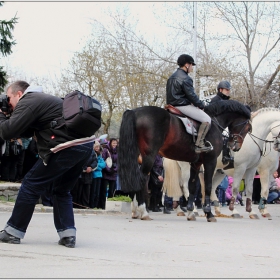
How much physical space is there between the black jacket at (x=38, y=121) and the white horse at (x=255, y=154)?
27.8ft

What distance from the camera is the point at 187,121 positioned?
12898mm

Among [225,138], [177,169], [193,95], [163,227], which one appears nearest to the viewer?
[163,227]

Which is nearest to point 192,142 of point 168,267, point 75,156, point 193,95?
point 193,95

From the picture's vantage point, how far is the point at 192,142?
515 inches

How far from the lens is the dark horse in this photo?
12320mm

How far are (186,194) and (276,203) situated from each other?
9.99 meters

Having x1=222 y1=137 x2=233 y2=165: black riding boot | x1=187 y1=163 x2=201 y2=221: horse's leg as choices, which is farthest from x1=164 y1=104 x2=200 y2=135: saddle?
x1=222 y1=137 x2=233 y2=165: black riding boot

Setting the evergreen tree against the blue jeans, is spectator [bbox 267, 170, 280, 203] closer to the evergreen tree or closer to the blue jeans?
the evergreen tree

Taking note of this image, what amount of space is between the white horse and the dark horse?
1.56 metres

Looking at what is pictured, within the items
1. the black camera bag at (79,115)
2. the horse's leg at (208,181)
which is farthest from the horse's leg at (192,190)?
the black camera bag at (79,115)

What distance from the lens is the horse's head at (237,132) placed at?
1450cm

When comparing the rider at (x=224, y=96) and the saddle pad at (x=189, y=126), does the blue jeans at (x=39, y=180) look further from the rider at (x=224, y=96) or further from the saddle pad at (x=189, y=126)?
the rider at (x=224, y=96)

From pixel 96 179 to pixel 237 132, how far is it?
14.6 ft

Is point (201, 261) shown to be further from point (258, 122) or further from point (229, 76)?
point (229, 76)
